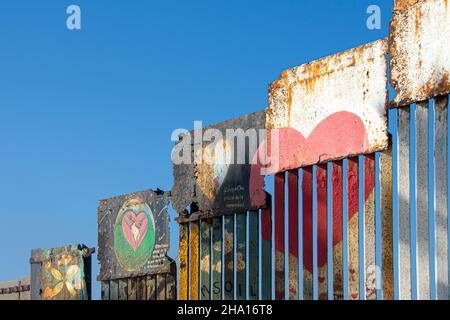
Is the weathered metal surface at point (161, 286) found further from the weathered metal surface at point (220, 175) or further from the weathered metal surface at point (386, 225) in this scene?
the weathered metal surface at point (386, 225)

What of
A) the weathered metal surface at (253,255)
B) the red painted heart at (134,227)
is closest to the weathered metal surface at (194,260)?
the weathered metal surface at (253,255)

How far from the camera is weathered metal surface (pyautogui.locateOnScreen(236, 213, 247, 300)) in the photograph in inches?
601

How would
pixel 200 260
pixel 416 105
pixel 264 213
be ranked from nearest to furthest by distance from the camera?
1. pixel 416 105
2. pixel 264 213
3. pixel 200 260

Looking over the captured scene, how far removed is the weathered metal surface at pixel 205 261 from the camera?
15992 millimetres

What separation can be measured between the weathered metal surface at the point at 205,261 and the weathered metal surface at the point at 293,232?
6.78 feet

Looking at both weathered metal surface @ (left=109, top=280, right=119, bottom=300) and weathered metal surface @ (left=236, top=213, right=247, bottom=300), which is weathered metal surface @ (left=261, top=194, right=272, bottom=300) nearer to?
weathered metal surface @ (left=236, top=213, right=247, bottom=300)

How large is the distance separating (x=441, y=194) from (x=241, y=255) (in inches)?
169

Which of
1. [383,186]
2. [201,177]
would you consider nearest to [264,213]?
[201,177]

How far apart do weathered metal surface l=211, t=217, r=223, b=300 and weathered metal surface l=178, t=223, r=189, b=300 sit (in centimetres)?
74

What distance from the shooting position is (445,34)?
39.2 ft

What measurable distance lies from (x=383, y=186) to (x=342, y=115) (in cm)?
127
